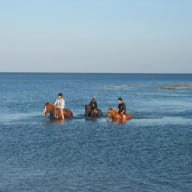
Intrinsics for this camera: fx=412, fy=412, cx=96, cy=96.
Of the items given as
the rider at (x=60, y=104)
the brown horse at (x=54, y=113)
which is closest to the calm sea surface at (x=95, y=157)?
the rider at (x=60, y=104)

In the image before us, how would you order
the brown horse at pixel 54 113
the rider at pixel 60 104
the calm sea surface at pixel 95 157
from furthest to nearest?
1. the brown horse at pixel 54 113
2. the rider at pixel 60 104
3. the calm sea surface at pixel 95 157

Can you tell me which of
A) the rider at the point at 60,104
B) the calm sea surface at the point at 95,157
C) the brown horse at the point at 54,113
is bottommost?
the calm sea surface at the point at 95,157

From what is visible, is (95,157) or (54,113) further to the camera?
(54,113)

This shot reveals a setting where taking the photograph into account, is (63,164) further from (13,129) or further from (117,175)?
(13,129)

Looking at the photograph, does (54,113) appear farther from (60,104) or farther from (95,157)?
(95,157)

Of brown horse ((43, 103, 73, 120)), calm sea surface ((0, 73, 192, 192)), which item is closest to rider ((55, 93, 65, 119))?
brown horse ((43, 103, 73, 120))

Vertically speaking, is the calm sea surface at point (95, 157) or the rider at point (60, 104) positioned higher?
the rider at point (60, 104)

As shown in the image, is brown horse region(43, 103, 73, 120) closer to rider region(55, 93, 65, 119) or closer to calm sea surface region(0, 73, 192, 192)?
rider region(55, 93, 65, 119)

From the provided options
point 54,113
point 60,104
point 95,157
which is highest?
point 60,104

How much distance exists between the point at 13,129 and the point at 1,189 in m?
16.2

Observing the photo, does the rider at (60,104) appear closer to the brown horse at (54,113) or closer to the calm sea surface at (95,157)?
the brown horse at (54,113)

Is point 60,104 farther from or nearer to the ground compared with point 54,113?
farther from the ground

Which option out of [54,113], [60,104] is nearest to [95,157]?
[60,104]

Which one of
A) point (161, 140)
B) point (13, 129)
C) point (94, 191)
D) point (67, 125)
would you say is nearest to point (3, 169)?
point (94, 191)
